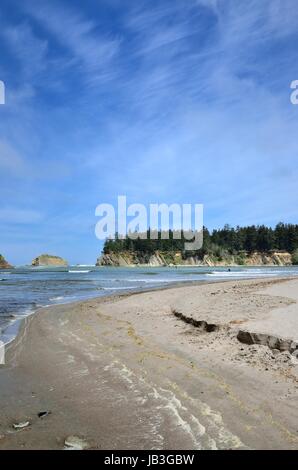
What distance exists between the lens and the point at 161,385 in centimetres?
716

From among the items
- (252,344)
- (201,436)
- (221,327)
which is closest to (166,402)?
(201,436)

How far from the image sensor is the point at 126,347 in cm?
1048

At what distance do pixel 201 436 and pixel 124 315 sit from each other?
39.0 feet

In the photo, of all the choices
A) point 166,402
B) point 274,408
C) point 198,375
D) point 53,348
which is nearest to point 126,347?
point 53,348

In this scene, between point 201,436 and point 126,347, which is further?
point 126,347

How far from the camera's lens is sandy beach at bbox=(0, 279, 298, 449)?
5.12m

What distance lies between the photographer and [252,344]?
9.20m

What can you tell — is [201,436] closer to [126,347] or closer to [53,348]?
[126,347]

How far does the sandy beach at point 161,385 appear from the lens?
5117mm
